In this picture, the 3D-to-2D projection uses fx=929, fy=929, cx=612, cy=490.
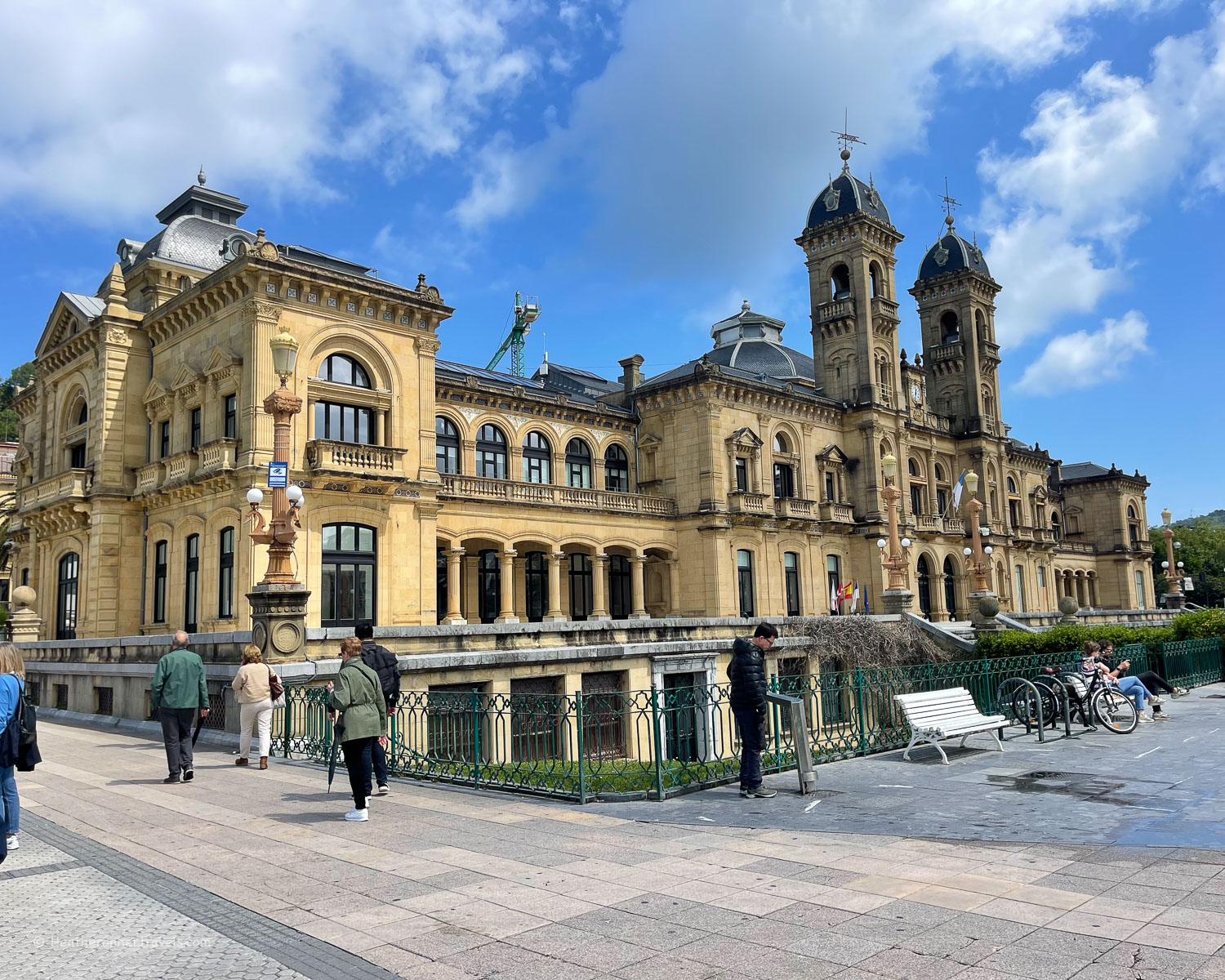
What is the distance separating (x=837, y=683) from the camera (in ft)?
44.7

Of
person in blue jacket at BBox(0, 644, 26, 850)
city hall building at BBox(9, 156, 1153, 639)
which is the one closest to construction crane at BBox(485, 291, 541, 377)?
city hall building at BBox(9, 156, 1153, 639)

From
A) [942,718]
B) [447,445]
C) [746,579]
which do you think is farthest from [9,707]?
[746,579]

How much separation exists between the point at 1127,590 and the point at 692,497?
168 ft

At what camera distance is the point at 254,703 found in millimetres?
13742

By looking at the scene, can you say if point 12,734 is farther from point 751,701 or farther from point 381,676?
Result: point 751,701

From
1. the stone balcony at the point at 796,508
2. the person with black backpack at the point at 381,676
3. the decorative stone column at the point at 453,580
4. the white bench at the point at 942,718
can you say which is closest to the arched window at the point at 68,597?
the decorative stone column at the point at 453,580

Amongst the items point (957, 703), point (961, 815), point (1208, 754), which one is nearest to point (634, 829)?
point (961, 815)

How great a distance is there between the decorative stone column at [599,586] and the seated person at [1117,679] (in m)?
21.7

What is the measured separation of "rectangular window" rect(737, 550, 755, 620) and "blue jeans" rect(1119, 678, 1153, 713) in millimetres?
24513

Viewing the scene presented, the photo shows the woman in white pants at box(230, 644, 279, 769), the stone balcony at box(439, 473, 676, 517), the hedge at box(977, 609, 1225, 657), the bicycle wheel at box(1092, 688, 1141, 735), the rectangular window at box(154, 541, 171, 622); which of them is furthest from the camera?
the stone balcony at box(439, 473, 676, 517)

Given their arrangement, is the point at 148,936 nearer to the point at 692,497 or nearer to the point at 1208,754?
the point at 1208,754

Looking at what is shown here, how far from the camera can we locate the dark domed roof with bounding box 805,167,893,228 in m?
49.8

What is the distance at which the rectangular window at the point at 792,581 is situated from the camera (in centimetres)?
4303

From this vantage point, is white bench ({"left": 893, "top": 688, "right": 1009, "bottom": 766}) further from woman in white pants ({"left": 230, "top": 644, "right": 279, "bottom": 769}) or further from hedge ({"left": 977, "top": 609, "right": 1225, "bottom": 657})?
hedge ({"left": 977, "top": 609, "right": 1225, "bottom": 657})
